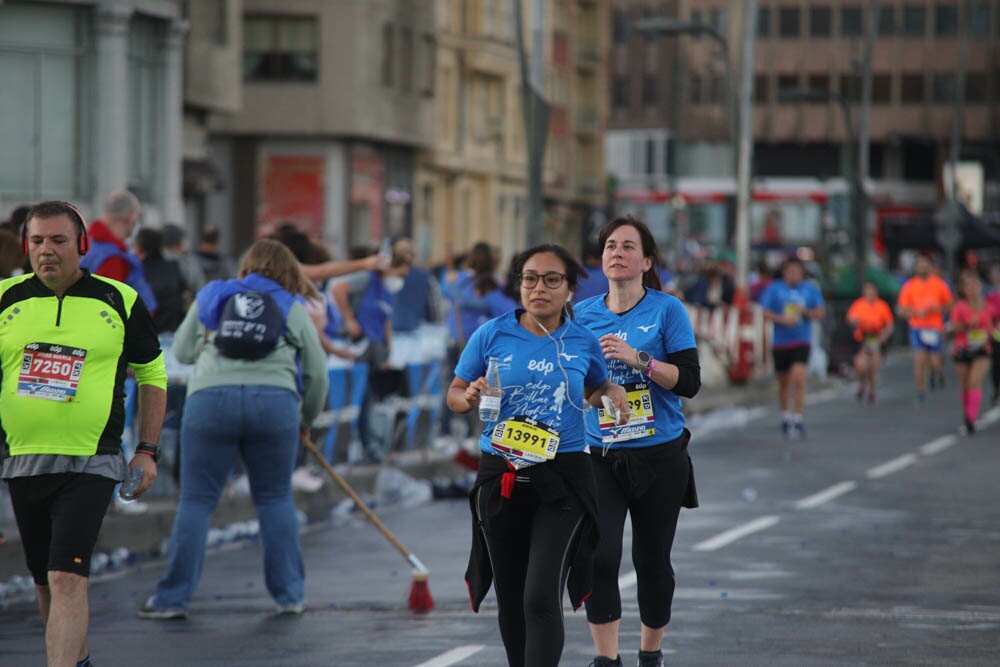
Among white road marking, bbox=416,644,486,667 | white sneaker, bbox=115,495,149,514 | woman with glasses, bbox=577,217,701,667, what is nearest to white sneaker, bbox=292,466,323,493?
white sneaker, bbox=115,495,149,514

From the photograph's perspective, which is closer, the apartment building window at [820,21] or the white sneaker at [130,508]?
the white sneaker at [130,508]

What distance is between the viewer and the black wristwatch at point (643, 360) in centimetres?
820

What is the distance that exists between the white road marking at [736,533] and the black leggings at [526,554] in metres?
5.64

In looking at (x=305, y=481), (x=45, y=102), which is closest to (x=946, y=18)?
(x=45, y=102)

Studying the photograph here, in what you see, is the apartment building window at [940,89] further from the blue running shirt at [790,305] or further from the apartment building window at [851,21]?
the blue running shirt at [790,305]

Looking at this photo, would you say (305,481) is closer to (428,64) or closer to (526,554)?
(526,554)

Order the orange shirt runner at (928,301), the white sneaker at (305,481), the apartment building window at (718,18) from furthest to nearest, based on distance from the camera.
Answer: the apartment building window at (718,18)
the orange shirt runner at (928,301)
the white sneaker at (305,481)

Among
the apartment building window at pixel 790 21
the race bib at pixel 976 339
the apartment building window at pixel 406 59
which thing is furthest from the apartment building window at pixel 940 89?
the race bib at pixel 976 339

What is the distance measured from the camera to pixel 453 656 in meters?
9.11

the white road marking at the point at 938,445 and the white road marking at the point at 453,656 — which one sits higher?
the white road marking at the point at 453,656

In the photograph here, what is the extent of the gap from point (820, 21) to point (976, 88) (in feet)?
25.7

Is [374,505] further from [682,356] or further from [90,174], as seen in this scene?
[90,174]

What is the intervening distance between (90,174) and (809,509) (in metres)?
16.2

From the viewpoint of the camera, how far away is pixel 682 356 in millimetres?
8398
